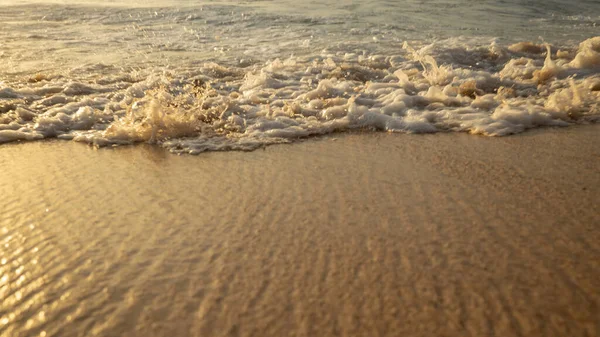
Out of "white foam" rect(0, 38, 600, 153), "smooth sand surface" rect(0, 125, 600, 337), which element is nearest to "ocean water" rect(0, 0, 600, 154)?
"white foam" rect(0, 38, 600, 153)

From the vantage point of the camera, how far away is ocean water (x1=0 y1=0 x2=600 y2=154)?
3.69 metres

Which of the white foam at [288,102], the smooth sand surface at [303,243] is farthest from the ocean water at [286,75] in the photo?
the smooth sand surface at [303,243]

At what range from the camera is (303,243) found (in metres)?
2.11

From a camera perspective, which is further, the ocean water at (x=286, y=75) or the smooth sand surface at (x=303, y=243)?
the ocean water at (x=286, y=75)

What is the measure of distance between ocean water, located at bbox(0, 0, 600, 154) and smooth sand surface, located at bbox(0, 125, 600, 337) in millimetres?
516

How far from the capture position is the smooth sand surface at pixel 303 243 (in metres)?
1.67

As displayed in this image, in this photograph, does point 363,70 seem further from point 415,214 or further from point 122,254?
point 122,254

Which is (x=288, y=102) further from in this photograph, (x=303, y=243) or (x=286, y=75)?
(x=303, y=243)

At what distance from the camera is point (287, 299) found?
Result: 1.76 meters

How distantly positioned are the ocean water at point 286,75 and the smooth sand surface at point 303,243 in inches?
20.3

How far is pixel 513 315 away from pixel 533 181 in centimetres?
125

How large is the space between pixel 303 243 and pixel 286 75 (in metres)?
3.55

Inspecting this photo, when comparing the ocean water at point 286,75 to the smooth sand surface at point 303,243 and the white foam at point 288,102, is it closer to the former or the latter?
the white foam at point 288,102

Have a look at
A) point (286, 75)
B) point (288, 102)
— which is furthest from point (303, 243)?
point (286, 75)
